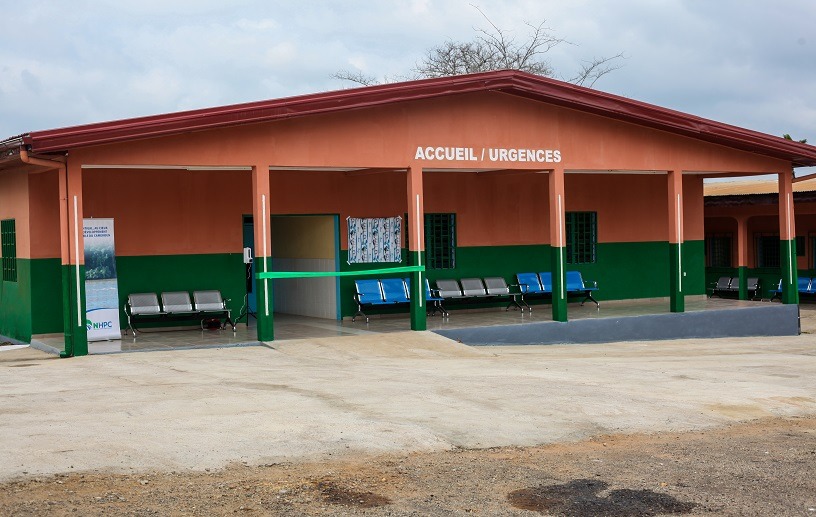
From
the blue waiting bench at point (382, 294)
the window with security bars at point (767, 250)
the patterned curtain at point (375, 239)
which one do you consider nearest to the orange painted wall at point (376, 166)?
the patterned curtain at point (375, 239)

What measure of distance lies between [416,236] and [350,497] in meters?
10.3

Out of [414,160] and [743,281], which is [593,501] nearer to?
[414,160]

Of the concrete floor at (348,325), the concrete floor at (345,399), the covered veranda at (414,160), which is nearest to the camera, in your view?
the concrete floor at (345,399)

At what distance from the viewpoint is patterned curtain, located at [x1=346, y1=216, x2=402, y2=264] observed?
20.1 metres

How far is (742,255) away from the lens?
96.5 ft

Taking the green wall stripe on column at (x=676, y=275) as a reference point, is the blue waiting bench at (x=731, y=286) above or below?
below

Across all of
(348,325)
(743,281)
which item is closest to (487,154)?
(348,325)

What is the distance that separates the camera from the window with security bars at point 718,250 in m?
31.8

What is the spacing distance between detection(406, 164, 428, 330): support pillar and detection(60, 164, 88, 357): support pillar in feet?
17.1

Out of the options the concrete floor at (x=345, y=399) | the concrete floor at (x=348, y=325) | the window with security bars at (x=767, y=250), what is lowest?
the concrete floor at (x=345, y=399)

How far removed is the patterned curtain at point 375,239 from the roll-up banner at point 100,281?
519 centimetres

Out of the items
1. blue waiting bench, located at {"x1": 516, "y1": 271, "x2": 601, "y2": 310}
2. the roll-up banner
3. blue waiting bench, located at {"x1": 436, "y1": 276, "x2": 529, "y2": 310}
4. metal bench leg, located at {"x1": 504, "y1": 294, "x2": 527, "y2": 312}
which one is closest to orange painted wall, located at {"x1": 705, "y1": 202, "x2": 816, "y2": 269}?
blue waiting bench, located at {"x1": 516, "y1": 271, "x2": 601, "y2": 310}

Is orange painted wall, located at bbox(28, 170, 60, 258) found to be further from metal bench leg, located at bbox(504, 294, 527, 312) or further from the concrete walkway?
metal bench leg, located at bbox(504, 294, 527, 312)

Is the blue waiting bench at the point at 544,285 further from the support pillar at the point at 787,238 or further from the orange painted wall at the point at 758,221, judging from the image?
the orange painted wall at the point at 758,221
